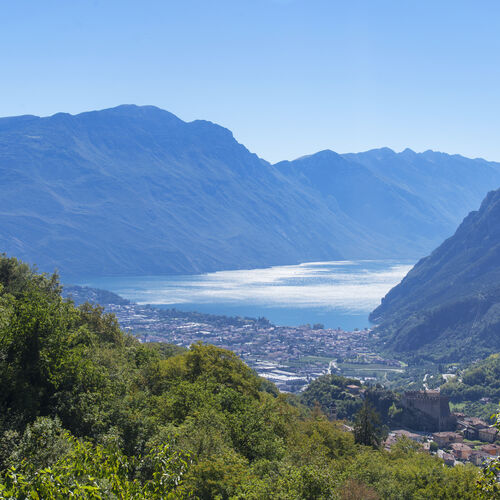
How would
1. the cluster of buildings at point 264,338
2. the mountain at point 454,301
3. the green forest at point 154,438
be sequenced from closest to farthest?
the green forest at point 154,438, the cluster of buildings at point 264,338, the mountain at point 454,301

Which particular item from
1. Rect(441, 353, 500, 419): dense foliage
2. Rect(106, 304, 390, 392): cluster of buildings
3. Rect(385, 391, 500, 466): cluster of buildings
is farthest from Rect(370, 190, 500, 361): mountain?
Rect(385, 391, 500, 466): cluster of buildings

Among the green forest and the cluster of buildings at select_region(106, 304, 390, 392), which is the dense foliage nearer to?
the cluster of buildings at select_region(106, 304, 390, 392)

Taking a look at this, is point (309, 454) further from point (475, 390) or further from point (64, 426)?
point (475, 390)

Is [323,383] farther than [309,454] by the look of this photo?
Yes

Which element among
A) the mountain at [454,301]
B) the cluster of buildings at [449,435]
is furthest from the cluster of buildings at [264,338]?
the cluster of buildings at [449,435]

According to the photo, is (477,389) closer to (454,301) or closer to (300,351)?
(300,351)

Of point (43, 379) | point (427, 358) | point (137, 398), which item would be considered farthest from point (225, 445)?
point (427, 358)

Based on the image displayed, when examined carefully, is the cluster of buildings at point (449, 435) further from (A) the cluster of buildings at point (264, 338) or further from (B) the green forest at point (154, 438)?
(A) the cluster of buildings at point (264, 338)
